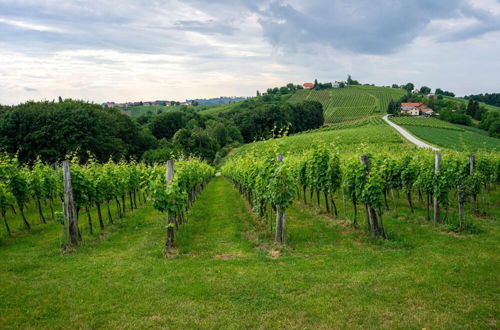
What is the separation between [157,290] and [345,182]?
747 cm

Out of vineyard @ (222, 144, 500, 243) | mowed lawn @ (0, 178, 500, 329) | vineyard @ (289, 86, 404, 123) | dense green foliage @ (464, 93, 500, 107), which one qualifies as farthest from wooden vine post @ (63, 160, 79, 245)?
dense green foliage @ (464, 93, 500, 107)

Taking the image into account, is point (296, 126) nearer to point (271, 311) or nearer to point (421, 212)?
point (421, 212)

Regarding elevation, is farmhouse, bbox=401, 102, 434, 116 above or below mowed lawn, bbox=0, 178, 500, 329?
above

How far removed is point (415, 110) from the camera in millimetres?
102562

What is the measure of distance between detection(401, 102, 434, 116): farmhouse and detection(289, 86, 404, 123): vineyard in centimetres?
710

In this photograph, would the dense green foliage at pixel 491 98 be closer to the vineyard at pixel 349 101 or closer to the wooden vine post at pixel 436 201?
the vineyard at pixel 349 101

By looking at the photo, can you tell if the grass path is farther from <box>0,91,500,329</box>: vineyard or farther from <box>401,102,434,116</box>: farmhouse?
<box>401,102,434,116</box>: farmhouse

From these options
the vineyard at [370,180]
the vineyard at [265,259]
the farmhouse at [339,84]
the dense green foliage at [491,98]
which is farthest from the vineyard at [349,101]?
the vineyard at [265,259]

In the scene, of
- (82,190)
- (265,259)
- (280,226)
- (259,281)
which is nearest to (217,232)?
(280,226)

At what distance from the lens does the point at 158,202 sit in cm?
955

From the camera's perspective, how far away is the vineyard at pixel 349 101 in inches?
4151

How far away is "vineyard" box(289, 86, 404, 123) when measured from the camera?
346ft

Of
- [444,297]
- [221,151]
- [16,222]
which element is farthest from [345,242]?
[221,151]

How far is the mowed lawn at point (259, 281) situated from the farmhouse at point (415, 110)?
101247 millimetres
